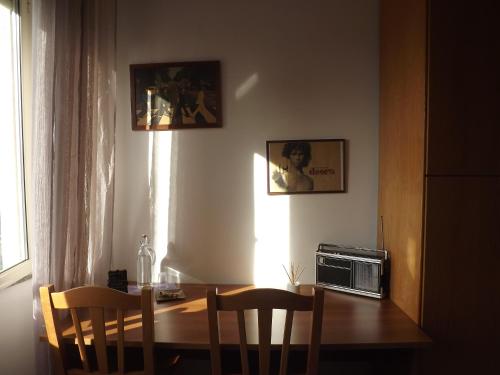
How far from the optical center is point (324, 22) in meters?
2.05

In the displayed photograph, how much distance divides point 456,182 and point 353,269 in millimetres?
719

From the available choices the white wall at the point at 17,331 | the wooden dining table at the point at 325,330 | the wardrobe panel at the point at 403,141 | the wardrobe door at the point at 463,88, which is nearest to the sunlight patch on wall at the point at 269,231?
the wooden dining table at the point at 325,330

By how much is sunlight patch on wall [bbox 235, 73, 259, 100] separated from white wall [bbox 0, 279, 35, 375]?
4.91 ft

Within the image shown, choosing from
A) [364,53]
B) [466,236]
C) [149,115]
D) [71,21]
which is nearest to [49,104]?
[71,21]

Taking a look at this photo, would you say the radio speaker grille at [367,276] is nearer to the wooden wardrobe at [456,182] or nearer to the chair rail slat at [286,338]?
the wooden wardrobe at [456,182]

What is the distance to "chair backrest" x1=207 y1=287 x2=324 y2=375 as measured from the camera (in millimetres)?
1258

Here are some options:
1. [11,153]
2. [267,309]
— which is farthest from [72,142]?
[267,309]

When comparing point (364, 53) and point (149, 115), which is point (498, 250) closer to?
point (364, 53)

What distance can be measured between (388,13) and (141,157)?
162cm

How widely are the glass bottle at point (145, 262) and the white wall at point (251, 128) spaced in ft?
0.24

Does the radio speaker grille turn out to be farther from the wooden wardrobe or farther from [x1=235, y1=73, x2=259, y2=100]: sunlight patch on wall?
[x1=235, y1=73, x2=259, y2=100]: sunlight patch on wall

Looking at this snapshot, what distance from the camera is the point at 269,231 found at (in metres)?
2.14

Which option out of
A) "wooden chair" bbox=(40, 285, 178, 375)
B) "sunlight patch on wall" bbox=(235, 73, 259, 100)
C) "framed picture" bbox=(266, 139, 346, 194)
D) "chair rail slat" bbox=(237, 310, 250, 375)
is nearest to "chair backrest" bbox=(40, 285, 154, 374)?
"wooden chair" bbox=(40, 285, 178, 375)

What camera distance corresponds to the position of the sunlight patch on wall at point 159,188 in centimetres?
215
